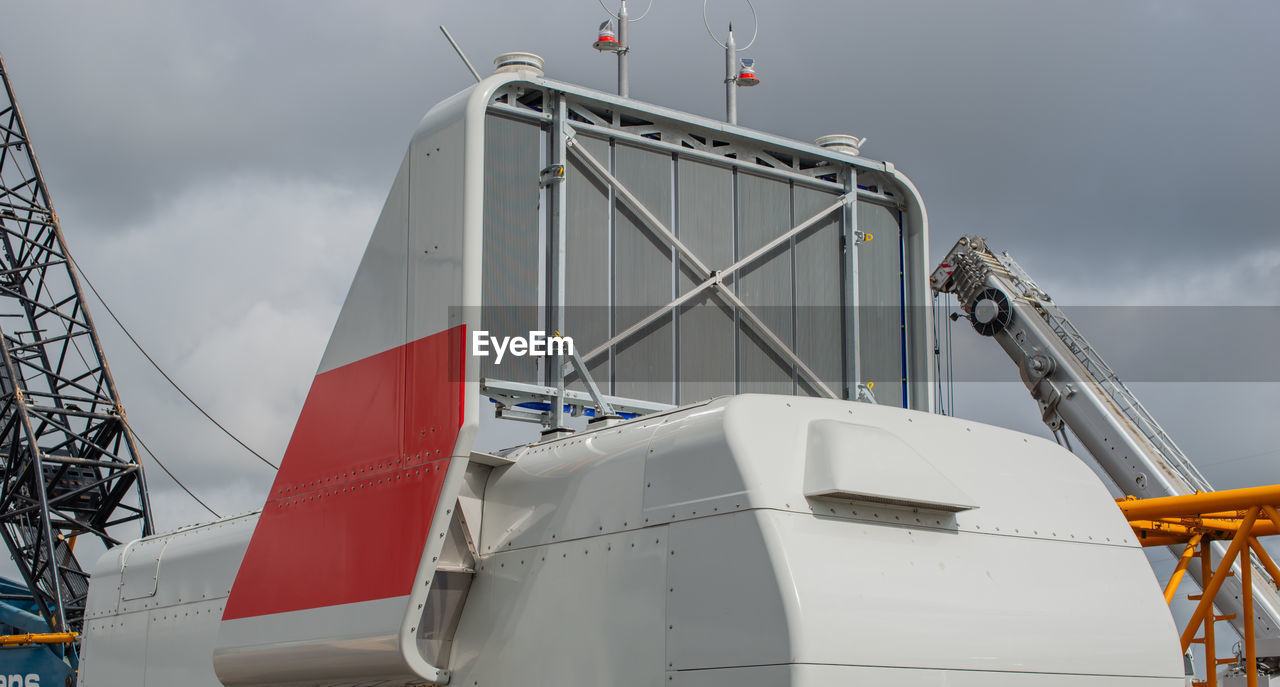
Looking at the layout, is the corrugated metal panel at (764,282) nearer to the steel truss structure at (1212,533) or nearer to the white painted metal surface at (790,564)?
the white painted metal surface at (790,564)

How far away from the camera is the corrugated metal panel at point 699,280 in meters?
8.39

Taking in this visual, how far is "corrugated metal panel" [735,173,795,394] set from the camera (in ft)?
28.5

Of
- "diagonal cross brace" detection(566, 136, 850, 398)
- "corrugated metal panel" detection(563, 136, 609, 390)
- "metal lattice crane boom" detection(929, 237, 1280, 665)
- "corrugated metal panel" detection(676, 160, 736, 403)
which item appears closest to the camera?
"corrugated metal panel" detection(563, 136, 609, 390)

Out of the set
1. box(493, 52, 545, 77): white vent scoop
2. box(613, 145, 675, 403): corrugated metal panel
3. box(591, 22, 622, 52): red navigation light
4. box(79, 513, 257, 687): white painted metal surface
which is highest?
box(591, 22, 622, 52): red navigation light

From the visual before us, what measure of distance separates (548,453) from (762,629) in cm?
201

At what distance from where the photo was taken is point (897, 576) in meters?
5.52

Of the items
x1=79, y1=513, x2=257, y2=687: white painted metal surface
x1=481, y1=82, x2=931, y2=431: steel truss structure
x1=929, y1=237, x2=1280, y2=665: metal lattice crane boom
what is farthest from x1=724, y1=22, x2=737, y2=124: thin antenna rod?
x1=929, y1=237, x2=1280, y2=665: metal lattice crane boom

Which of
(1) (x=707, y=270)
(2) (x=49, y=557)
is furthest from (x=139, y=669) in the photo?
(2) (x=49, y=557)

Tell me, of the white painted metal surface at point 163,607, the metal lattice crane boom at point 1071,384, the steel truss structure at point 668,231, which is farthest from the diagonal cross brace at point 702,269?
the metal lattice crane boom at point 1071,384

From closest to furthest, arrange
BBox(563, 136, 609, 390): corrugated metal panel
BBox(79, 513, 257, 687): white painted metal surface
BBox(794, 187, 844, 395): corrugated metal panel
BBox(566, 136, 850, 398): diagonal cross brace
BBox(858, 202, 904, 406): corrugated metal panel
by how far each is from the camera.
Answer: BBox(563, 136, 609, 390): corrugated metal panel, BBox(566, 136, 850, 398): diagonal cross brace, BBox(79, 513, 257, 687): white painted metal surface, BBox(794, 187, 844, 395): corrugated metal panel, BBox(858, 202, 904, 406): corrugated metal panel

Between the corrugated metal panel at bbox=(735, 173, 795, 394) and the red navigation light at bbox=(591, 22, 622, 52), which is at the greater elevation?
the red navigation light at bbox=(591, 22, 622, 52)

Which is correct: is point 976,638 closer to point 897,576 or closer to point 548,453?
point 897,576

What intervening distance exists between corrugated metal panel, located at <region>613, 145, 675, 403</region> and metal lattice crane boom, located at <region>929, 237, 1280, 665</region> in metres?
18.0

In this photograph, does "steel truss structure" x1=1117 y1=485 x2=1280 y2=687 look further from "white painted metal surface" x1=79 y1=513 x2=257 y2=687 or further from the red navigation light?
→ "white painted metal surface" x1=79 y1=513 x2=257 y2=687
